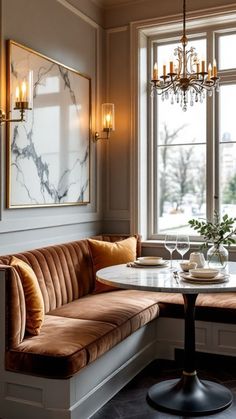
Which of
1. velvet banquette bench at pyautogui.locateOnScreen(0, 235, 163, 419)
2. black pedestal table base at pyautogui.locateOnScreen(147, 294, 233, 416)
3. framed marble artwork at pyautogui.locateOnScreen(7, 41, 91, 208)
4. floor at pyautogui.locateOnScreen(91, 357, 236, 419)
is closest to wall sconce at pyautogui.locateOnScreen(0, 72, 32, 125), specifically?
framed marble artwork at pyautogui.locateOnScreen(7, 41, 91, 208)

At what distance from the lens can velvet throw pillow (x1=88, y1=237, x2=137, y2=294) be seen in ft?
→ 12.2

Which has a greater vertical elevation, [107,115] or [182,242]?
[107,115]

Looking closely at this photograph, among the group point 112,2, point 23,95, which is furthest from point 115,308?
point 112,2

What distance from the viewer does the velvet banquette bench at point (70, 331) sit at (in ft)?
7.72

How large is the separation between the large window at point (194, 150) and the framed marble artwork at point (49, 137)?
807mm

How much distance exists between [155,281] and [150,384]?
903 mm

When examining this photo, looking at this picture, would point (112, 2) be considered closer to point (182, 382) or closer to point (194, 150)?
point (194, 150)

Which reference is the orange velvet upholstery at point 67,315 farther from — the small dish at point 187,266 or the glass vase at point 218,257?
the glass vase at point 218,257

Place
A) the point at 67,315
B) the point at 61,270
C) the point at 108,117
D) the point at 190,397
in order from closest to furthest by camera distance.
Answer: the point at 190,397, the point at 67,315, the point at 61,270, the point at 108,117

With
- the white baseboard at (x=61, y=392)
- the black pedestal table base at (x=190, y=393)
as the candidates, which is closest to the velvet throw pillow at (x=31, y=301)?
the white baseboard at (x=61, y=392)

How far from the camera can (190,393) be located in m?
2.70

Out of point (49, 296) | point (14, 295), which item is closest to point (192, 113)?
point (49, 296)

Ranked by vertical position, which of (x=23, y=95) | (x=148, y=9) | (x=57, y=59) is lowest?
(x=23, y=95)

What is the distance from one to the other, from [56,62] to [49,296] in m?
1.84
